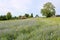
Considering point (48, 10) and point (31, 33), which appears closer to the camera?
point (31, 33)

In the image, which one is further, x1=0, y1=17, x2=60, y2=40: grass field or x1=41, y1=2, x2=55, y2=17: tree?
x1=41, y1=2, x2=55, y2=17: tree

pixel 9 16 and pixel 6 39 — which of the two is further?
pixel 9 16

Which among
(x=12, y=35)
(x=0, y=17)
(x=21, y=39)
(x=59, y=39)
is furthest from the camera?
(x=0, y=17)

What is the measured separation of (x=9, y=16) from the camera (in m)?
63.6

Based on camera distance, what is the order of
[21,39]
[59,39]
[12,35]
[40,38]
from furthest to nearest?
[12,35] < [21,39] < [40,38] < [59,39]

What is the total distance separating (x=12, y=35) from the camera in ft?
29.0

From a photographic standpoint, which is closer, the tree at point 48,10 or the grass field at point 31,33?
the grass field at point 31,33

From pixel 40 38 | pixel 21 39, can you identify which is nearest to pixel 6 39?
pixel 21 39

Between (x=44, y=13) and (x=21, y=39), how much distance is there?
190ft

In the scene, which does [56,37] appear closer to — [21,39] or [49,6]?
[21,39]

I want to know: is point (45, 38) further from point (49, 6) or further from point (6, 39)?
point (49, 6)

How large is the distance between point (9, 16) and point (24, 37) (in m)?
56.3

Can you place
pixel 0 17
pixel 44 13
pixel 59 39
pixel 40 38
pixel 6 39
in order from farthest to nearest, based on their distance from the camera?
pixel 44 13
pixel 0 17
pixel 6 39
pixel 40 38
pixel 59 39

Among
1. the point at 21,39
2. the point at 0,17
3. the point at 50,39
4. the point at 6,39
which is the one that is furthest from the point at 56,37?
the point at 0,17
